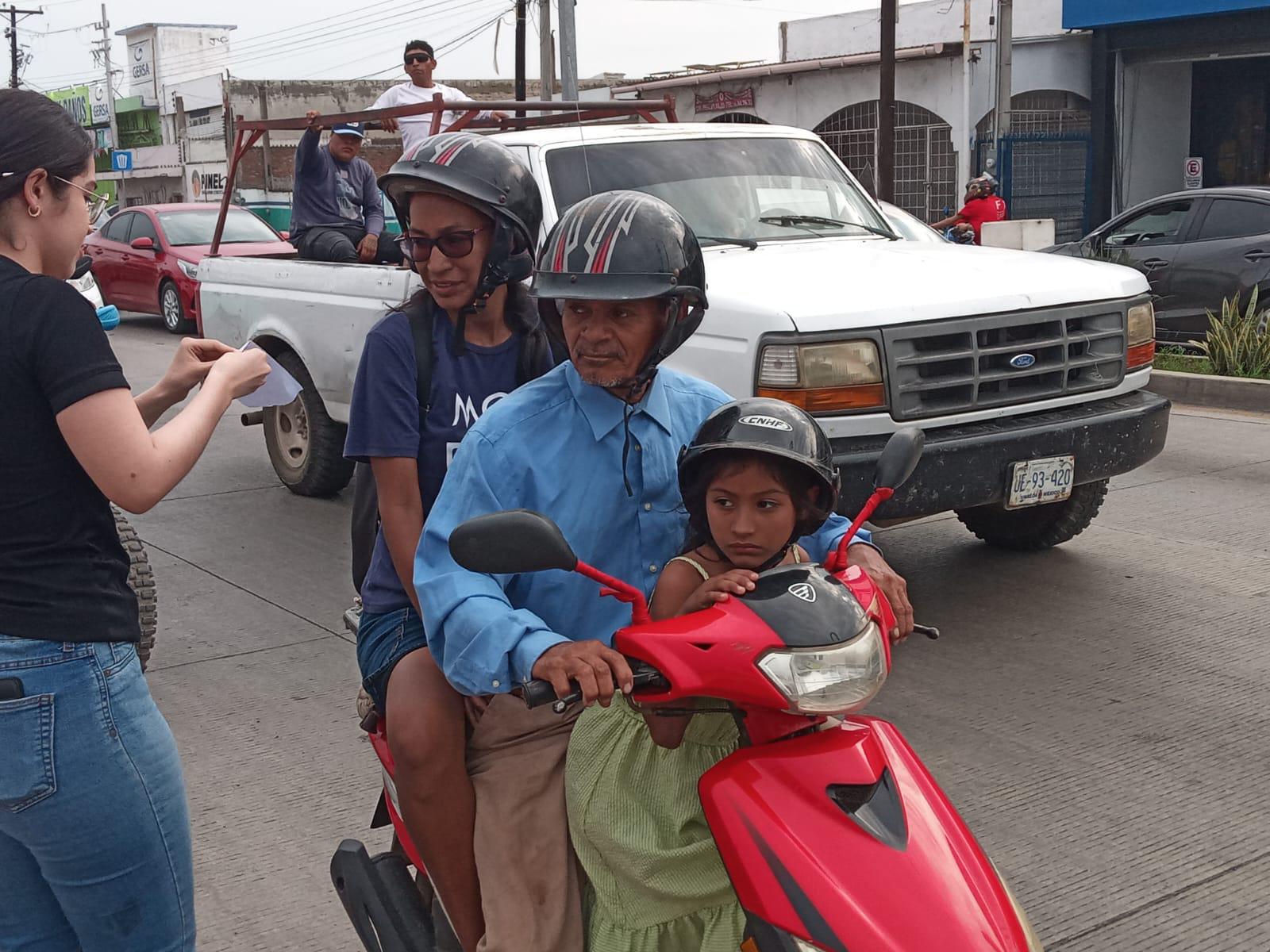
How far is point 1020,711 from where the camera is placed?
4.92m

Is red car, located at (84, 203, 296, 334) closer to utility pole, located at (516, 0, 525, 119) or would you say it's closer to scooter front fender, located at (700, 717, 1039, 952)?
utility pole, located at (516, 0, 525, 119)

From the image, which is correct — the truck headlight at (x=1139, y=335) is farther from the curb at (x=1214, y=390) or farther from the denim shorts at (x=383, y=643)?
the curb at (x=1214, y=390)

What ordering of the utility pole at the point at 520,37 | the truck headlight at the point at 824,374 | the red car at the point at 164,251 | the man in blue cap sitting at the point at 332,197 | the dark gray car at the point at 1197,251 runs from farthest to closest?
1. the utility pole at the point at 520,37
2. the red car at the point at 164,251
3. the dark gray car at the point at 1197,251
4. the man in blue cap sitting at the point at 332,197
5. the truck headlight at the point at 824,374

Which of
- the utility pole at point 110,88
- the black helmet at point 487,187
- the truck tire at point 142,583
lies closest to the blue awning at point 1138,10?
the truck tire at point 142,583

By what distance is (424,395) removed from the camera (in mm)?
3174

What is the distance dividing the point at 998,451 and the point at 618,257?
11.6ft

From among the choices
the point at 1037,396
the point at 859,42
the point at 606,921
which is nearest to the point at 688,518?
the point at 606,921

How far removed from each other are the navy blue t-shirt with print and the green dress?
90cm

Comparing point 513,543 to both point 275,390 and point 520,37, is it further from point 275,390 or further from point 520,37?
point 520,37

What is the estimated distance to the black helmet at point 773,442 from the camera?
211cm

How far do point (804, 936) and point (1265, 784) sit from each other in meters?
3.02

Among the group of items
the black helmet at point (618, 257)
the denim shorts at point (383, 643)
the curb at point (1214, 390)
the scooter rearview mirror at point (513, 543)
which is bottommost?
the curb at point (1214, 390)

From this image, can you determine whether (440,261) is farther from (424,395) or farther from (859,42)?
(859,42)

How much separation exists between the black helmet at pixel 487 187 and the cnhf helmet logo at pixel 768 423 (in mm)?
1133
